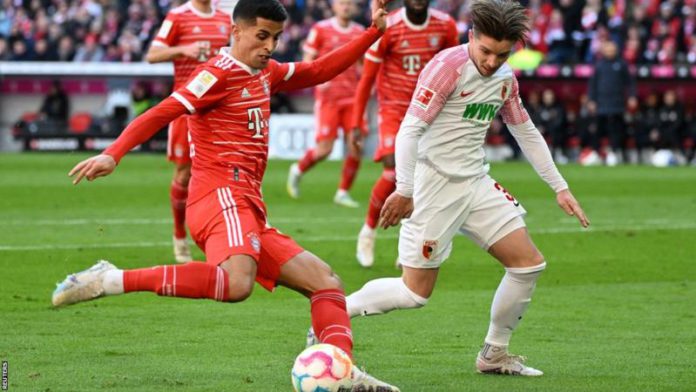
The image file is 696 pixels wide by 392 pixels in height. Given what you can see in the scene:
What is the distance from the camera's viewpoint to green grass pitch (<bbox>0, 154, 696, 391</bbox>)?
7.25m

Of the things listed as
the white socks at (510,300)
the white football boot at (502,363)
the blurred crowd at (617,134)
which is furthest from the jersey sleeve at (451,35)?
the blurred crowd at (617,134)

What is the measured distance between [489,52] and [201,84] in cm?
152

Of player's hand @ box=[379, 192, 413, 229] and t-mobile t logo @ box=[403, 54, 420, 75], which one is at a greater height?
player's hand @ box=[379, 192, 413, 229]

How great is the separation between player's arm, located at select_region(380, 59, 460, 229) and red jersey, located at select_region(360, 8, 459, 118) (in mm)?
4631

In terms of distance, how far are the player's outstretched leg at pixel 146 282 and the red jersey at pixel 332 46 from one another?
37.7 ft

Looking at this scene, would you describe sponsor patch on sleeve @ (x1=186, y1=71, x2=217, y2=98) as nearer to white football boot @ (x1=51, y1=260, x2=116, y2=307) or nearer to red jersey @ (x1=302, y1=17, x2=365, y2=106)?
white football boot @ (x1=51, y1=260, x2=116, y2=307)

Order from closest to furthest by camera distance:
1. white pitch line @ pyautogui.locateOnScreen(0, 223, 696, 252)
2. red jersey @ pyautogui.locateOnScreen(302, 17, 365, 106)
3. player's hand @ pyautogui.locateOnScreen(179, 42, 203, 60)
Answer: player's hand @ pyautogui.locateOnScreen(179, 42, 203, 60) < white pitch line @ pyautogui.locateOnScreen(0, 223, 696, 252) < red jersey @ pyautogui.locateOnScreen(302, 17, 365, 106)

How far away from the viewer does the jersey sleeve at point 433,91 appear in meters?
7.26

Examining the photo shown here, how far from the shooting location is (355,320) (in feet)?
30.5

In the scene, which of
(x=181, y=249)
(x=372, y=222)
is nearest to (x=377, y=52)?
(x=372, y=222)

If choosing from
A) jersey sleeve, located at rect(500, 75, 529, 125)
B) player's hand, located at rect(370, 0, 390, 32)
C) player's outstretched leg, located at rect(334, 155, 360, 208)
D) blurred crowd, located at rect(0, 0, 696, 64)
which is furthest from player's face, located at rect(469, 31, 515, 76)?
blurred crowd, located at rect(0, 0, 696, 64)

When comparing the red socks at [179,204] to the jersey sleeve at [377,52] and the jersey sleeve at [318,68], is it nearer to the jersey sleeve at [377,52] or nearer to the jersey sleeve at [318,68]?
the jersey sleeve at [377,52]

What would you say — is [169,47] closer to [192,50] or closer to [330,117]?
[192,50]

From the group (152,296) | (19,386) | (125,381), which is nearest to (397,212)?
(125,381)
